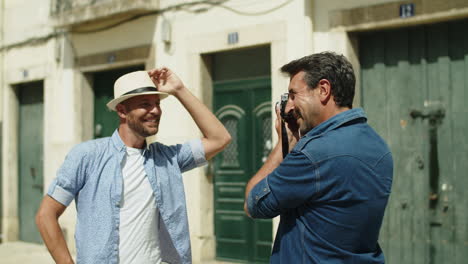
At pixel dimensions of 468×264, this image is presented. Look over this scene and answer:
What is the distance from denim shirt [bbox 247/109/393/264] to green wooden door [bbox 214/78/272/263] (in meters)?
5.18

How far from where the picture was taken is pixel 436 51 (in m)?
6.25

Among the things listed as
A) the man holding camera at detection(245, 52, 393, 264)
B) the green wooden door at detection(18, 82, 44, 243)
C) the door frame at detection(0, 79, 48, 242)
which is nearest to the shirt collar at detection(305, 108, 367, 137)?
the man holding camera at detection(245, 52, 393, 264)

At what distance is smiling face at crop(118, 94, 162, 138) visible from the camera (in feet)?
11.1

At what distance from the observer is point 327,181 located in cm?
239

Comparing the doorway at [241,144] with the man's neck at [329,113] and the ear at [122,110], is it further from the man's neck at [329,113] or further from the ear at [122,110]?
the man's neck at [329,113]

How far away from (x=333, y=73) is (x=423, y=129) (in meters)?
4.05

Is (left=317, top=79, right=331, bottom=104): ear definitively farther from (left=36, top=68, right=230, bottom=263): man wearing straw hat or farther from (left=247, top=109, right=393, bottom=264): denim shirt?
(left=36, top=68, right=230, bottom=263): man wearing straw hat

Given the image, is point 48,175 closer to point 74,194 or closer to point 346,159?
point 74,194

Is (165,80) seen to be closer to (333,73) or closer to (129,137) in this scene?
(129,137)

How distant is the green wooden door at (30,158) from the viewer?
10906 mm

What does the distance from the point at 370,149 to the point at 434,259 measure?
4.21m

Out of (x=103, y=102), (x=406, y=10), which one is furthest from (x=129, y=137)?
(x=103, y=102)

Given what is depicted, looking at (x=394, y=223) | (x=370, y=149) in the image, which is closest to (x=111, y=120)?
Answer: (x=394, y=223)

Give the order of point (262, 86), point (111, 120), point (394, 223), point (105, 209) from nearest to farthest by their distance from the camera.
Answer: point (105, 209)
point (394, 223)
point (262, 86)
point (111, 120)
